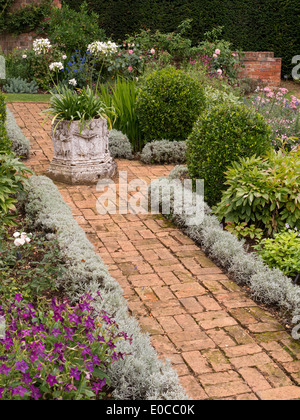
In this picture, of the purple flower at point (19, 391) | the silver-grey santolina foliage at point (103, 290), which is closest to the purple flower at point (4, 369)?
the purple flower at point (19, 391)

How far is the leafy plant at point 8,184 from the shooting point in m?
4.89

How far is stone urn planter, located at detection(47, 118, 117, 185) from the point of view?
6.75 m

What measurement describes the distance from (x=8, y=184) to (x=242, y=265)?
243 centimetres

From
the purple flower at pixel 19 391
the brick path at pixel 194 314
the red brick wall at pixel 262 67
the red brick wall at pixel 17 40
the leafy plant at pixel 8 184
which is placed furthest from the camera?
the red brick wall at pixel 17 40

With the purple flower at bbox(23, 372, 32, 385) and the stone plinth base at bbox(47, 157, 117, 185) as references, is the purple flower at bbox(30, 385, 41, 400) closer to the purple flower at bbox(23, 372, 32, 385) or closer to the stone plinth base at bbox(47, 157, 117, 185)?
the purple flower at bbox(23, 372, 32, 385)

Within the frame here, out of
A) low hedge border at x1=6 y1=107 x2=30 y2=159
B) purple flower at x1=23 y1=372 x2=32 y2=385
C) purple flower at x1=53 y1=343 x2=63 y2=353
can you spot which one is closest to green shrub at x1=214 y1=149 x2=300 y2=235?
purple flower at x1=53 y1=343 x2=63 y2=353

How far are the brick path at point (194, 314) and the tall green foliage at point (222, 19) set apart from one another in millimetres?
9341

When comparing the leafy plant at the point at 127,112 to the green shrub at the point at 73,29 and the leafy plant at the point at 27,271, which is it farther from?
the green shrub at the point at 73,29

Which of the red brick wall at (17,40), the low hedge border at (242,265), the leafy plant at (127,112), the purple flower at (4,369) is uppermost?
the red brick wall at (17,40)

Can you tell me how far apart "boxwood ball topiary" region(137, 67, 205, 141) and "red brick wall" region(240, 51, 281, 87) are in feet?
19.7

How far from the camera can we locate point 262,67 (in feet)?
44.5

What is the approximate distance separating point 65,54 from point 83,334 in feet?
35.6

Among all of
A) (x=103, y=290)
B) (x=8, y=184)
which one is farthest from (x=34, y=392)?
(x=8, y=184)

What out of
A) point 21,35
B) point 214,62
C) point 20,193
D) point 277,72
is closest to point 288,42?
point 277,72
